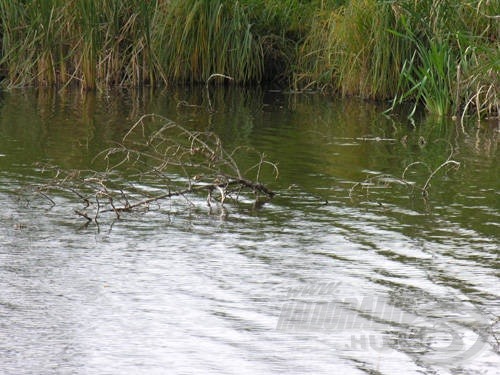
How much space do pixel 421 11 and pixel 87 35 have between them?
4415 mm

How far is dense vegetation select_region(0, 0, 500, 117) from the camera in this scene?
13438 mm

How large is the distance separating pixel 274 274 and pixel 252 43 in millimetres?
10059

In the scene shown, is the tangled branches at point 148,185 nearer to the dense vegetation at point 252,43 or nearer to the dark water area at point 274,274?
the dark water area at point 274,274

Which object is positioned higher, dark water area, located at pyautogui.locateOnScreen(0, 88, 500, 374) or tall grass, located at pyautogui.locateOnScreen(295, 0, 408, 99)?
tall grass, located at pyautogui.locateOnScreen(295, 0, 408, 99)

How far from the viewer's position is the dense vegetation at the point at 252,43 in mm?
13438

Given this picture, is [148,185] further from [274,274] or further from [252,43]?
[252,43]

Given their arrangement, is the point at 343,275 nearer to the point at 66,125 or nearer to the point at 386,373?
the point at 386,373

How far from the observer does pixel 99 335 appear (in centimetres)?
520

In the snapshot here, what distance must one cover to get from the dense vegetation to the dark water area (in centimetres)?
325

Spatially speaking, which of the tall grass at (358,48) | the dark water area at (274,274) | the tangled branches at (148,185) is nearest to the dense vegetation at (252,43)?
the tall grass at (358,48)

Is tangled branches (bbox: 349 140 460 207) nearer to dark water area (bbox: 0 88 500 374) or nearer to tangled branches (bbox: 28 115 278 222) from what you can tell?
dark water area (bbox: 0 88 500 374)

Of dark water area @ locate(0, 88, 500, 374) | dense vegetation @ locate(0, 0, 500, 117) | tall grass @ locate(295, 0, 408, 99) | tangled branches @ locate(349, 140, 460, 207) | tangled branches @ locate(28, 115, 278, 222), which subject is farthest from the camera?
tall grass @ locate(295, 0, 408, 99)

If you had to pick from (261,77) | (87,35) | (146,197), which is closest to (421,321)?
(146,197)

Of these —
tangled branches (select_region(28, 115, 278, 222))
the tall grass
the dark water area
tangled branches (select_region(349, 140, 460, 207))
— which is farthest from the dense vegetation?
tangled branches (select_region(28, 115, 278, 222))
